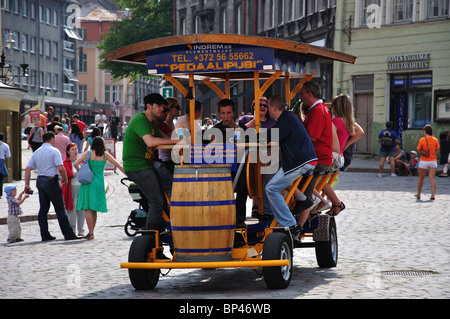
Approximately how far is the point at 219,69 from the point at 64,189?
6629 mm

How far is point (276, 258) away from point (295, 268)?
208cm

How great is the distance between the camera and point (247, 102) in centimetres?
4516

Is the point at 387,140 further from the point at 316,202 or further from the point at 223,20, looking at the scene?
the point at 223,20

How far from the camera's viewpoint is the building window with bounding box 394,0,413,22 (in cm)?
3466

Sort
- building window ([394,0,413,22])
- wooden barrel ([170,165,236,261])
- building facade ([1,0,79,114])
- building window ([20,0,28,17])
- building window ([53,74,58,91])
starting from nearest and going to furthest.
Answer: wooden barrel ([170,165,236,261]) → building window ([394,0,413,22]) → building facade ([1,0,79,114]) → building window ([20,0,28,17]) → building window ([53,74,58,91])

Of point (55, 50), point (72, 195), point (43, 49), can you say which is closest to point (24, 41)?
point (43, 49)

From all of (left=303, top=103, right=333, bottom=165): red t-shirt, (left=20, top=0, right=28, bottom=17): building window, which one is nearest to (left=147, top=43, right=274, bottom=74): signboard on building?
(left=303, top=103, right=333, bottom=165): red t-shirt

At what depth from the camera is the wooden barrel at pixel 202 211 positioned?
29.4ft

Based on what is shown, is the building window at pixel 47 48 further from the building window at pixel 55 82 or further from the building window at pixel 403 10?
the building window at pixel 403 10

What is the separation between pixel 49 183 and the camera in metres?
15.0

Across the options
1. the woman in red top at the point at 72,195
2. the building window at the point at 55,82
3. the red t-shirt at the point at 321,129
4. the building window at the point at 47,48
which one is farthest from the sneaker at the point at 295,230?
the building window at the point at 55,82

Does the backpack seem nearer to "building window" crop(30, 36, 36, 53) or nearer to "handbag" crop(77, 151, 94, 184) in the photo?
"handbag" crop(77, 151, 94, 184)

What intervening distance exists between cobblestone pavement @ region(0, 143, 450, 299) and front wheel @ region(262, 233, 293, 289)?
89 mm

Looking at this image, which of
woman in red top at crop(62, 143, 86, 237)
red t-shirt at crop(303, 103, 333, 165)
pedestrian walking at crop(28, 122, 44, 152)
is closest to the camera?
red t-shirt at crop(303, 103, 333, 165)
